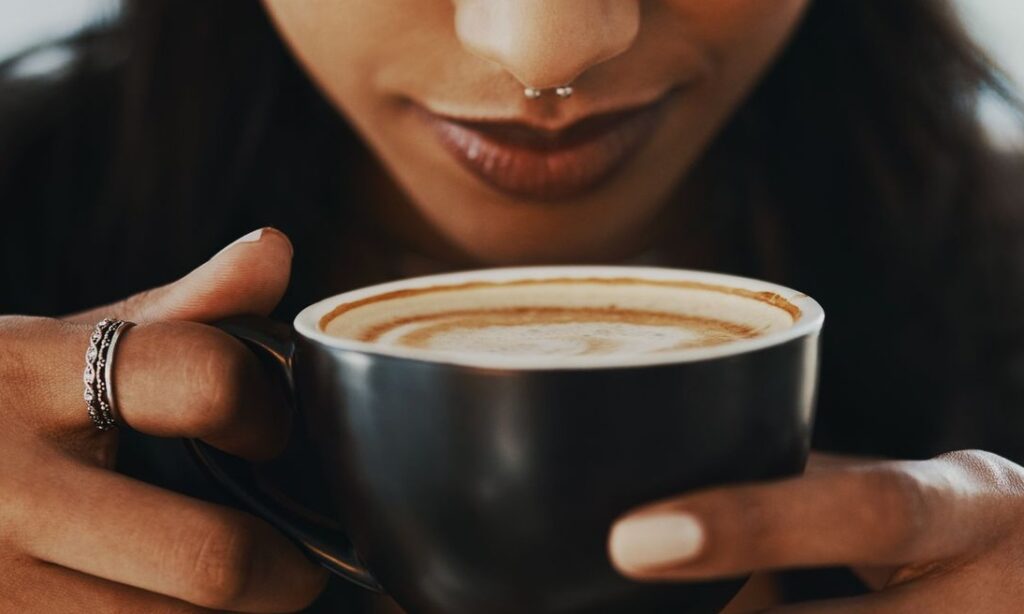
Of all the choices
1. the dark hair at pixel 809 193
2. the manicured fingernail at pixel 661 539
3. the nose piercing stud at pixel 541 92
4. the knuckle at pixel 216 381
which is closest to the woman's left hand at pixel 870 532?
the manicured fingernail at pixel 661 539

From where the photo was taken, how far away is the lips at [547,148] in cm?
76

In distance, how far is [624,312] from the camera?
0.60 meters

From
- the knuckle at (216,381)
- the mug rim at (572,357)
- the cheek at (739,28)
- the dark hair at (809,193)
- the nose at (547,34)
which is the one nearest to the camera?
the mug rim at (572,357)

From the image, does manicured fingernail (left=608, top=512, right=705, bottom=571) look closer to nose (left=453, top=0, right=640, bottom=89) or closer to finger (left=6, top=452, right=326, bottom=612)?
finger (left=6, top=452, right=326, bottom=612)

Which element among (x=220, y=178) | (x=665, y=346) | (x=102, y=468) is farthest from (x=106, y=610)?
(x=220, y=178)

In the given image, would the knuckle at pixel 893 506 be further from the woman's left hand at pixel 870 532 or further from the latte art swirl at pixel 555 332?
the latte art swirl at pixel 555 332

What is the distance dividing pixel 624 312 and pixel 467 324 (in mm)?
97

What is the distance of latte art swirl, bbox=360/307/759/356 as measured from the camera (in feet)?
1.73

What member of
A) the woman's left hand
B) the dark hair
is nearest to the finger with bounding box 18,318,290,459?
the woman's left hand

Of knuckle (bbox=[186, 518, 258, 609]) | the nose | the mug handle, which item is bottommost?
knuckle (bbox=[186, 518, 258, 609])

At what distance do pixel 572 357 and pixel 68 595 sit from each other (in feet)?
1.04

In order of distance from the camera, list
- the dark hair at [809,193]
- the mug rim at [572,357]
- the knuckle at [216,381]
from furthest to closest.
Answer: the dark hair at [809,193]
the knuckle at [216,381]
the mug rim at [572,357]

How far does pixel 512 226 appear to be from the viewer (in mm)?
840

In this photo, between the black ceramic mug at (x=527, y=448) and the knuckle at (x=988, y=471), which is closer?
the black ceramic mug at (x=527, y=448)
